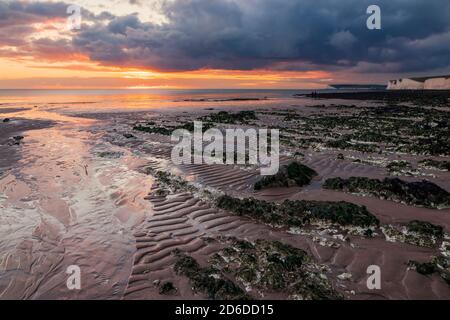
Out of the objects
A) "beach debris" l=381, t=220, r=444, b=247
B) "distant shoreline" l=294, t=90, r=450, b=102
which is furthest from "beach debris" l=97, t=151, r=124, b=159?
"distant shoreline" l=294, t=90, r=450, b=102

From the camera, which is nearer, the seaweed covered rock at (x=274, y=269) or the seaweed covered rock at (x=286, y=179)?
the seaweed covered rock at (x=274, y=269)

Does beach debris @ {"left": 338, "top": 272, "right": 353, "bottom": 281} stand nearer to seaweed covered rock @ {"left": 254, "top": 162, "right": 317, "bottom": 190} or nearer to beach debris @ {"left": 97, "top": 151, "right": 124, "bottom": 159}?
seaweed covered rock @ {"left": 254, "top": 162, "right": 317, "bottom": 190}

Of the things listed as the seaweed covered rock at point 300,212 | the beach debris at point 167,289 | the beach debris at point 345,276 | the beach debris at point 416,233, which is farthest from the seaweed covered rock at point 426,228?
the beach debris at point 167,289

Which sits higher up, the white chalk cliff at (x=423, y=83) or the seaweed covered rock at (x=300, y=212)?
the white chalk cliff at (x=423, y=83)

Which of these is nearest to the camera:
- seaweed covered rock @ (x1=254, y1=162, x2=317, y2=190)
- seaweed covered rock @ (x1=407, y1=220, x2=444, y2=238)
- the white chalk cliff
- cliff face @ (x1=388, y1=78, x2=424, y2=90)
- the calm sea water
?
seaweed covered rock @ (x1=407, y1=220, x2=444, y2=238)

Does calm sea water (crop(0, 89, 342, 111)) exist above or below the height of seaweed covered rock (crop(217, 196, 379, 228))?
above

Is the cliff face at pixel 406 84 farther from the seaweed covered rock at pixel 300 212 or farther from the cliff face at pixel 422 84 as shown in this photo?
the seaweed covered rock at pixel 300 212

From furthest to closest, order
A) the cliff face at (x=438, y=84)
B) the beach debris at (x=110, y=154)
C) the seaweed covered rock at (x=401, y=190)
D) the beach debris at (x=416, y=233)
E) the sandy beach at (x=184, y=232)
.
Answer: the cliff face at (x=438, y=84) < the beach debris at (x=110, y=154) < the seaweed covered rock at (x=401, y=190) < the beach debris at (x=416, y=233) < the sandy beach at (x=184, y=232)
